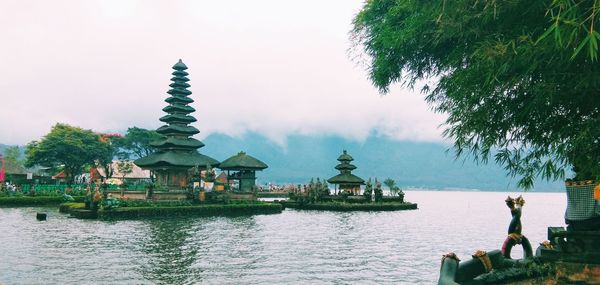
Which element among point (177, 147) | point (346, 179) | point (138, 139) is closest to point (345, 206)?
point (346, 179)

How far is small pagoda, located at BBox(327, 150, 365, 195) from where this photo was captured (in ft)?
205

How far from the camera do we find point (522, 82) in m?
8.01

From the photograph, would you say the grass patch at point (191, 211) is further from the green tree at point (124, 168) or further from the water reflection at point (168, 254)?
the green tree at point (124, 168)

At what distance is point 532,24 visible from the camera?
7875 mm

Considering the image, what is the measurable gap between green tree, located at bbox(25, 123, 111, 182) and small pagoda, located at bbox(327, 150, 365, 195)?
3869 centimetres

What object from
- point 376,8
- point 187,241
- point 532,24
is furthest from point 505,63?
point 187,241

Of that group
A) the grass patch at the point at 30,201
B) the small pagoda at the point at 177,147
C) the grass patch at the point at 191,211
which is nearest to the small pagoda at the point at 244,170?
the small pagoda at the point at 177,147

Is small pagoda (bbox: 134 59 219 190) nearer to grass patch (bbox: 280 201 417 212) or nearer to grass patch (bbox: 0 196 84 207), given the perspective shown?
grass patch (bbox: 0 196 84 207)

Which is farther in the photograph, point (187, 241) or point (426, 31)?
point (187, 241)

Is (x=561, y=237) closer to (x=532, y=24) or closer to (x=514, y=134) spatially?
(x=514, y=134)

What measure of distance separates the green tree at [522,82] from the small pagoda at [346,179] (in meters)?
51.6

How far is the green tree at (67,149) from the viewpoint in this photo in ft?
232

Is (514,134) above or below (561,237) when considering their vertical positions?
above

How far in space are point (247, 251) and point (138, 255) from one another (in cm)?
467
